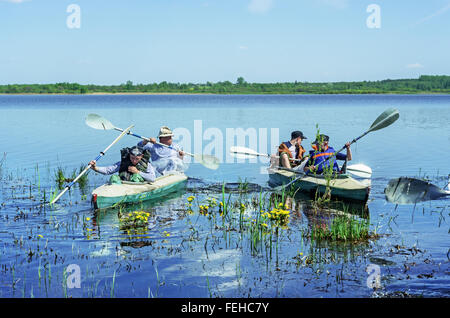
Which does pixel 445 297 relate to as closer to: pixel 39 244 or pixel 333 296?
pixel 333 296

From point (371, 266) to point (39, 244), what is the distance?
203 inches

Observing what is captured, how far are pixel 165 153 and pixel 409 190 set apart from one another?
7194 millimetres

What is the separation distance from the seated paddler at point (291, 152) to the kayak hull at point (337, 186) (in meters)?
0.58

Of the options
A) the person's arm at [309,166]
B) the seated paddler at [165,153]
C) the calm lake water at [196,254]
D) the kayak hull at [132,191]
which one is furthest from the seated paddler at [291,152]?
the kayak hull at [132,191]

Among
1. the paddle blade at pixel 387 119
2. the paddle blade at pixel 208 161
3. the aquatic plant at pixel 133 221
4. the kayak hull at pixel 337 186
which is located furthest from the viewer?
the paddle blade at pixel 208 161

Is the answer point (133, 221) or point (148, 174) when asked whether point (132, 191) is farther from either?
point (133, 221)

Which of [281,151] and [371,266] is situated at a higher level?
[281,151]

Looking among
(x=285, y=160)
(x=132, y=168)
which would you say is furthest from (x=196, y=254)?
(x=285, y=160)

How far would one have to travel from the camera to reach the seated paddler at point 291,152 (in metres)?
14.0

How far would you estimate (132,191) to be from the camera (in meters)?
11.3

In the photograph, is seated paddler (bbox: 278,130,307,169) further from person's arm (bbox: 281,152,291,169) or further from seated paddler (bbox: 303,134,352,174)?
seated paddler (bbox: 303,134,352,174)

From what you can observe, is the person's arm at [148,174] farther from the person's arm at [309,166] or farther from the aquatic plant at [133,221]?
the person's arm at [309,166]
